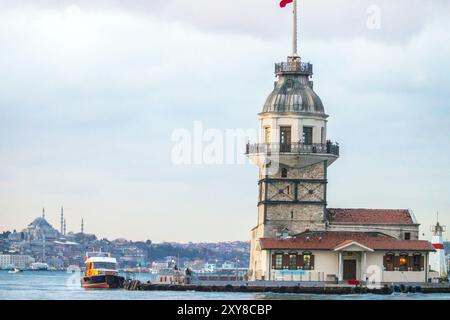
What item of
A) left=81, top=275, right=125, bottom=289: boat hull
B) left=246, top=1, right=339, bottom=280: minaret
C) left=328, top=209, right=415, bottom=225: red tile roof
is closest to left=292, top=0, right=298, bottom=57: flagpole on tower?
left=246, top=1, right=339, bottom=280: minaret

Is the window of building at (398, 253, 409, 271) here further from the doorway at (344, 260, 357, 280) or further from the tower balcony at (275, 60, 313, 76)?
the tower balcony at (275, 60, 313, 76)

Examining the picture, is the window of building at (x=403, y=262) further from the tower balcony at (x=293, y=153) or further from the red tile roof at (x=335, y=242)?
the tower balcony at (x=293, y=153)

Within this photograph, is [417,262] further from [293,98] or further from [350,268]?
[293,98]

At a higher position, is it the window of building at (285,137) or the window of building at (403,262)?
the window of building at (285,137)

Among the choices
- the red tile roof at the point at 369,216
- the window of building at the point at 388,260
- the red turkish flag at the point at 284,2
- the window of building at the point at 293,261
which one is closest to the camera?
the red turkish flag at the point at 284,2

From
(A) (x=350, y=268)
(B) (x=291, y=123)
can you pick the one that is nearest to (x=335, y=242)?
(A) (x=350, y=268)

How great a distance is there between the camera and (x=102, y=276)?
97.3 m

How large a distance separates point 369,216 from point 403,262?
4171 millimetres

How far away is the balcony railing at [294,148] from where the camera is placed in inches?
3607

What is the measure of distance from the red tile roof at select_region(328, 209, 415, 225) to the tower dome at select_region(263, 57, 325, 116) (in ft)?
19.1

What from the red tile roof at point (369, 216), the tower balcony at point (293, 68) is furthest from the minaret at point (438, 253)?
the tower balcony at point (293, 68)

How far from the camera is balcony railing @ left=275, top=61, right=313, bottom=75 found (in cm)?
9269

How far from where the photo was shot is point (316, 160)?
302ft
